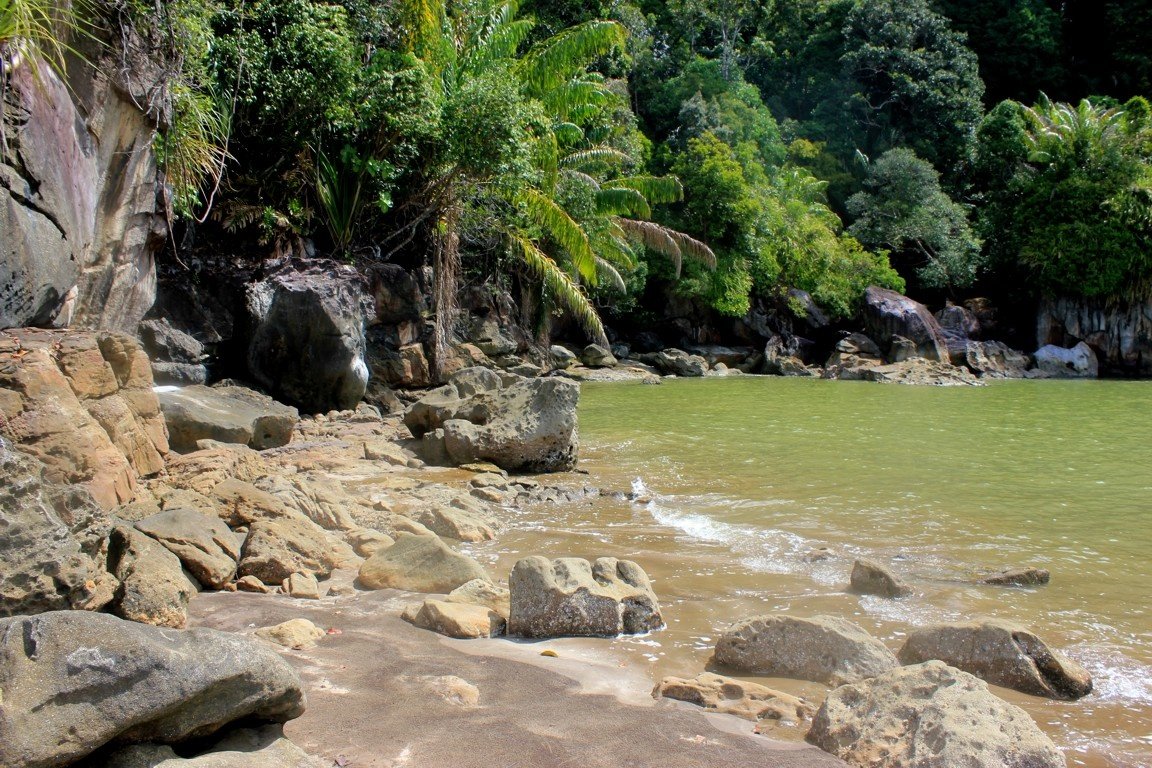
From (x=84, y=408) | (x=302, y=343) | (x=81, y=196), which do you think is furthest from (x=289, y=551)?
(x=302, y=343)

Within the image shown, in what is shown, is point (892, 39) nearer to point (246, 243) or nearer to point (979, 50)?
point (979, 50)

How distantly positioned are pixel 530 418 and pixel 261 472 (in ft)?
11.8

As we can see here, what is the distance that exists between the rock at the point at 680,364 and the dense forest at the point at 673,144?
2644mm

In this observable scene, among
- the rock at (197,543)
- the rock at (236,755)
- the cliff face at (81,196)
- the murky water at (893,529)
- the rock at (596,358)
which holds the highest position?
the cliff face at (81,196)

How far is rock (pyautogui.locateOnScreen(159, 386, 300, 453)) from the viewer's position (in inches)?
325

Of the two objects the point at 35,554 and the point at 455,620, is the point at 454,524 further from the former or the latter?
the point at 35,554

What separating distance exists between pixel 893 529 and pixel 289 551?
4.85m

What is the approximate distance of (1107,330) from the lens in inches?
1207

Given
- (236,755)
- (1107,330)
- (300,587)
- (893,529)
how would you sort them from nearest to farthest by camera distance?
(236,755) < (300,587) < (893,529) < (1107,330)

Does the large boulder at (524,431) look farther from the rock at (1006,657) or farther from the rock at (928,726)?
the rock at (928,726)

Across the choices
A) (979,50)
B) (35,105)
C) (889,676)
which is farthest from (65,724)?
(979,50)

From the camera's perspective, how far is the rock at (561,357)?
85.9 ft

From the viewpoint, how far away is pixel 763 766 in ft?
9.37

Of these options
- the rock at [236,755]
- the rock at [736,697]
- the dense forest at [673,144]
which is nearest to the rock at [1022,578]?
the rock at [736,697]
